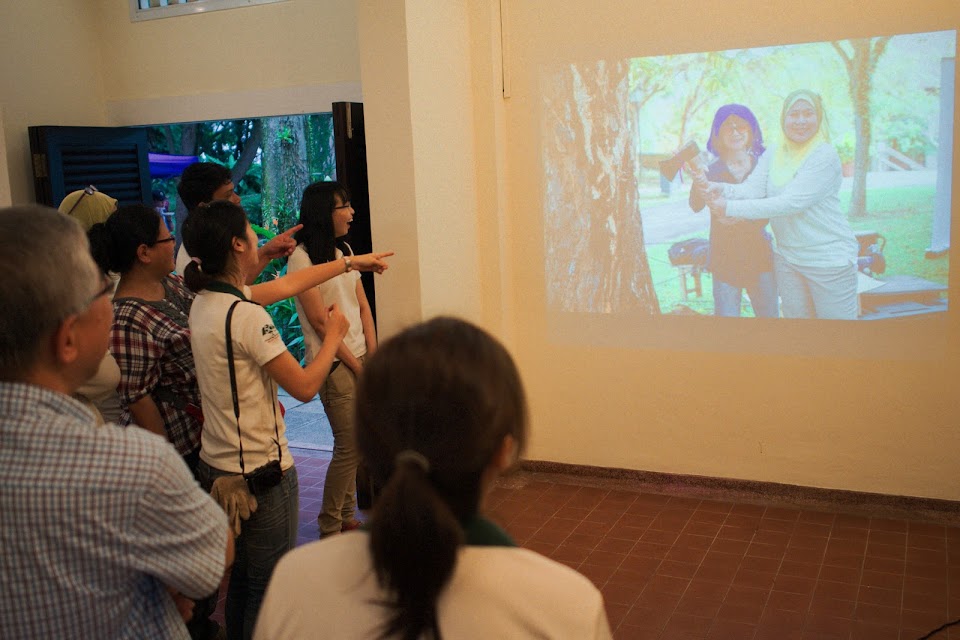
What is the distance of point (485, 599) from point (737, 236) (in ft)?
11.6

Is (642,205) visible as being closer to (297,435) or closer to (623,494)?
(623,494)

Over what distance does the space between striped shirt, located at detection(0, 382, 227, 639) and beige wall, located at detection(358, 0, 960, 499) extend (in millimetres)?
2899

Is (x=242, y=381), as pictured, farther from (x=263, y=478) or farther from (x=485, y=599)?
(x=485, y=599)

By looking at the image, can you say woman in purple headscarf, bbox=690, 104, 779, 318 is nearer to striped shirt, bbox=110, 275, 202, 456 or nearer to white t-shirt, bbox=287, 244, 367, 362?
white t-shirt, bbox=287, 244, 367, 362

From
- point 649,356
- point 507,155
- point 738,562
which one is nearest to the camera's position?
point 738,562

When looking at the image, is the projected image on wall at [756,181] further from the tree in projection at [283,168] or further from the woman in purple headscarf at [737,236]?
the tree in projection at [283,168]

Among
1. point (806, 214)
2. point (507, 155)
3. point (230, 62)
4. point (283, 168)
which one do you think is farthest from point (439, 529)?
point (283, 168)

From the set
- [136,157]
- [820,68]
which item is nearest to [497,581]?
[820,68]

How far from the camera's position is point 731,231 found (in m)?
4.21

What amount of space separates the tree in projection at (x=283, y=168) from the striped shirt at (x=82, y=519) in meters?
7.89

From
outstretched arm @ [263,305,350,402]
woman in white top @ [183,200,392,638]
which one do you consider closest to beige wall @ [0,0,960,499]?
outstretched arm @ [263,305,350,402]

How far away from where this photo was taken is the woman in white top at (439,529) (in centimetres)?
95

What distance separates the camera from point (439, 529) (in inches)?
36.8

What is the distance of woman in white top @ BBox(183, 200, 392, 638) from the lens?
2.39m
